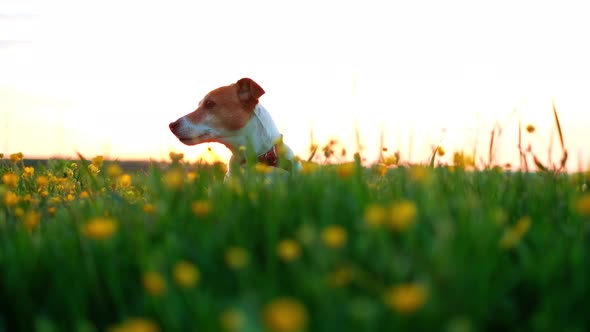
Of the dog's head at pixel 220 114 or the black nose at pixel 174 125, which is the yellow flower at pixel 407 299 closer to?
the dog's head at pixel 220 114

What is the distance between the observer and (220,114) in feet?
22.6

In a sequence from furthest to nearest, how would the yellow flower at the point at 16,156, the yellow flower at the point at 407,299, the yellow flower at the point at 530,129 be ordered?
the yellow flower at the point at 16,156 → the yellow flower at the point at 530,129 → the yellow flower at the point at 407,299

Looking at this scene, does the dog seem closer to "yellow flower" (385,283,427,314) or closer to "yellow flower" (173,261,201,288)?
"yellow flower" (173,261,201,288)

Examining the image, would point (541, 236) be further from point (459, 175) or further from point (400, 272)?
point (459, 175)

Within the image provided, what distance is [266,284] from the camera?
2.02m

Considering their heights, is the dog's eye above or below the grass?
above

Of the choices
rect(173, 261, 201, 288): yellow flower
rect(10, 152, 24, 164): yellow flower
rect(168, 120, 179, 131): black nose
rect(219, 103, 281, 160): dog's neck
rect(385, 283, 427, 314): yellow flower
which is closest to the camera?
rect(385, 283, 427, 314): yellow flower

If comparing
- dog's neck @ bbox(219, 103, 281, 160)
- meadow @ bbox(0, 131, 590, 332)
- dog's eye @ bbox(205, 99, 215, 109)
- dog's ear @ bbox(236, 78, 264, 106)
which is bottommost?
meadow @ bbox(0, 131, 590, 332)

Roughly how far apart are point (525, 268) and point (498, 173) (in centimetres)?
194

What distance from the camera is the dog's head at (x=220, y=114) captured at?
680cm

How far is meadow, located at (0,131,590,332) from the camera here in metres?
1.80

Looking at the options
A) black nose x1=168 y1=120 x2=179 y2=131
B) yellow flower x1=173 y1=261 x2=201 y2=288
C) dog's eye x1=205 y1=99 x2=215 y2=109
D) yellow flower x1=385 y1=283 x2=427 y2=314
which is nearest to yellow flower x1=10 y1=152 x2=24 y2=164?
black nose x1=168 y1=120 x2=179 y2=131

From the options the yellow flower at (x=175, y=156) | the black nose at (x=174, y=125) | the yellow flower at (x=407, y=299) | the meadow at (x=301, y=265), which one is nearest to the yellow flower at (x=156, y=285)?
the meadow at (x=301, y=265)

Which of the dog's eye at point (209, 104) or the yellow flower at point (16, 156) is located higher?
the dog's eye at point (209, 104)
